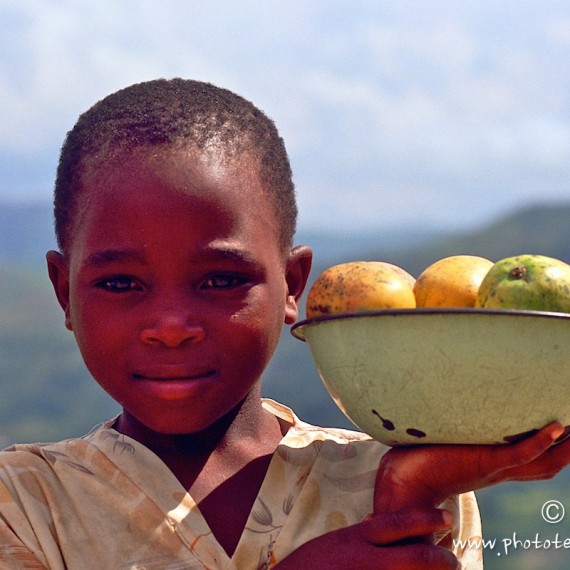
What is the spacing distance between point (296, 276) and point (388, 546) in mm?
801

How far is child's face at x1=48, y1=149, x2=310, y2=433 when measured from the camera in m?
2.21

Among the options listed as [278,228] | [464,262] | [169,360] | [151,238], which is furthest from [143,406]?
[464,262]

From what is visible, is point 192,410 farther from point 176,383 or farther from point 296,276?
point 296,276

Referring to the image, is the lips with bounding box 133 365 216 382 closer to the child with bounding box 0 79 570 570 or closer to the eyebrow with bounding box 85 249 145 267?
the child with bounding box 0 79 570 570

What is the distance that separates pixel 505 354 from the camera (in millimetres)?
1855

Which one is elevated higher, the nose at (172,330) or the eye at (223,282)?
the eye at (223,282)

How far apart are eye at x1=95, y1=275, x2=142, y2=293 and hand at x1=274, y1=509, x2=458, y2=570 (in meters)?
0.66

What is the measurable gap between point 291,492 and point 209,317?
0.48m

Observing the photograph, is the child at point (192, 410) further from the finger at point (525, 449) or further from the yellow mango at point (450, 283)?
the yellow mango at point (450, 283)

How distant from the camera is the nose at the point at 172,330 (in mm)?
2162

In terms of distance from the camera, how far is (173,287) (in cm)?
221

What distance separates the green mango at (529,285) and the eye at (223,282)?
1.90ft

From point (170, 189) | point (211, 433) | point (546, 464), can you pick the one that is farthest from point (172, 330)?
point (546, 464)

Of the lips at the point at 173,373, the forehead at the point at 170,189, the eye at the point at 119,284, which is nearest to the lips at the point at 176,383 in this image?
the lips at the point at 173,373
